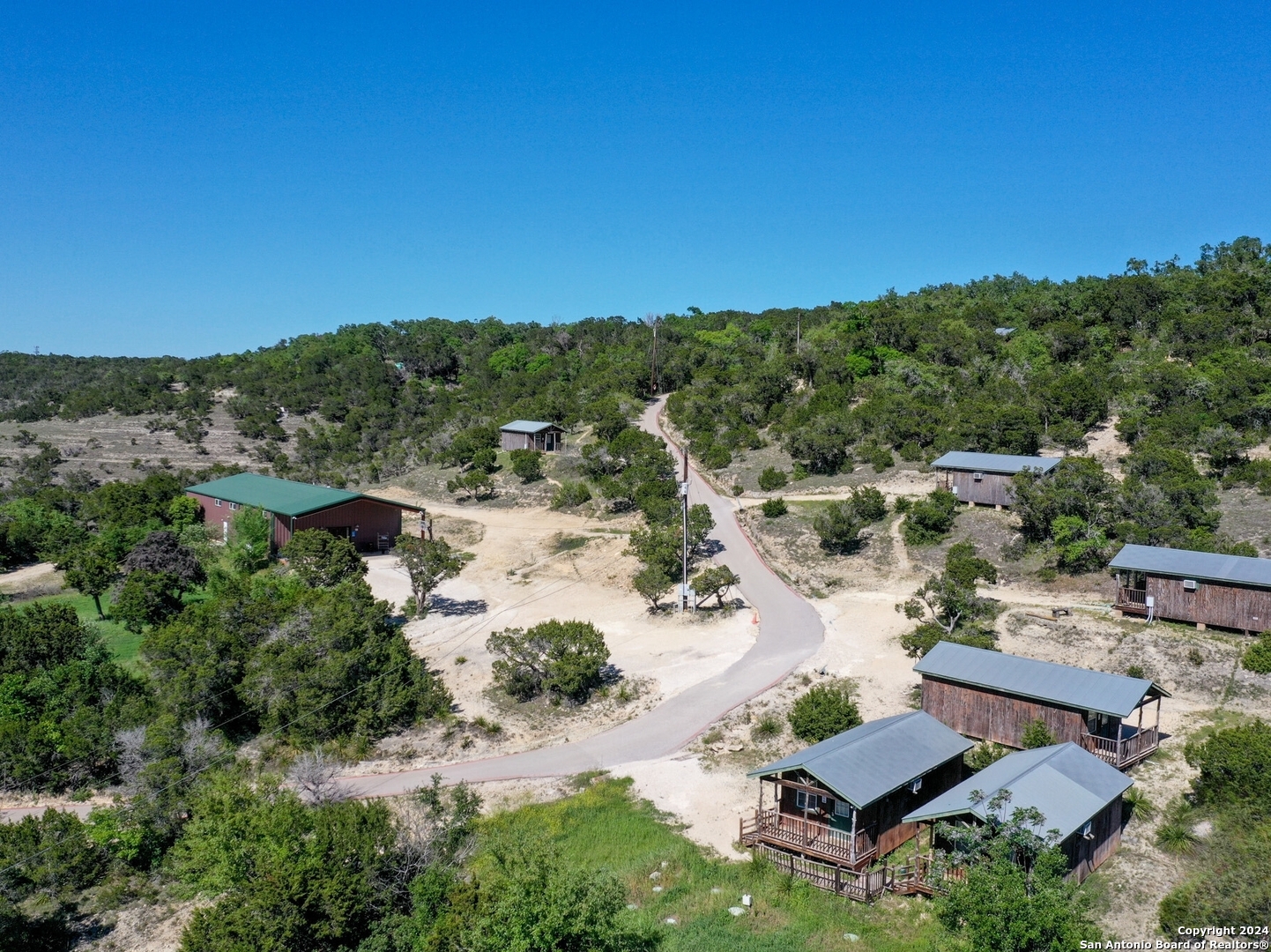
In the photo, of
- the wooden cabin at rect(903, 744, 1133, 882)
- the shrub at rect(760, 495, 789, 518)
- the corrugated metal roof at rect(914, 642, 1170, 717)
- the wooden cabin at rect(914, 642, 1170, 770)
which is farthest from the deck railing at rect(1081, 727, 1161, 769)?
the shrub at rect(760, 495, 789, 518)

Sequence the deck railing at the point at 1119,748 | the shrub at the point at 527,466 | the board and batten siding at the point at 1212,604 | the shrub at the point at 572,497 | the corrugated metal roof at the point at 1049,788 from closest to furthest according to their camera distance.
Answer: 1. the corrugated metal roof at the point at 1049,788
2. the deck railing at the point at 1119,748
3. the board and batten siding at the point at 1212,604
4. the shrub at the point at 572,497
5. the shrub at the point at 527,466

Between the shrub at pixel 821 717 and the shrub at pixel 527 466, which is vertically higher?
the shrub at pixel 527 466

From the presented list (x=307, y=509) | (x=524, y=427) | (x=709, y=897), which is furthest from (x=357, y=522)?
(x=709, y=897)

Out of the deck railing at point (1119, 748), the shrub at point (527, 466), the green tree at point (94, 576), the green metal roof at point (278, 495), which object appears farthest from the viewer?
the shrub at point (527, 466)

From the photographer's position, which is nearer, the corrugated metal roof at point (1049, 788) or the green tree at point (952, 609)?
the corrugated metal roof at point (1049, 788)

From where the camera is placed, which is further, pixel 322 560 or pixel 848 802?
pixel 322 560

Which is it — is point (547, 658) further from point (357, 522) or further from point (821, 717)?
point (357, 522)

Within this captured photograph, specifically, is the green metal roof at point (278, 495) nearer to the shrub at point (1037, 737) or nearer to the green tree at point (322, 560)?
the green tree at point (322, 560)

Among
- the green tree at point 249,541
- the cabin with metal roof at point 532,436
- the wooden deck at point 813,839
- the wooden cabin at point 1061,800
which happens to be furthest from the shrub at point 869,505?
the green tree at point 249,541

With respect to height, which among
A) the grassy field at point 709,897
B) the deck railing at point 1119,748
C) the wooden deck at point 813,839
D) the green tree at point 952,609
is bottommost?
the grassy field at point 709,897
